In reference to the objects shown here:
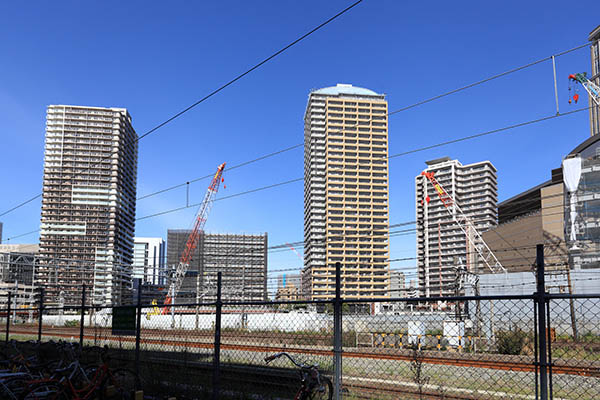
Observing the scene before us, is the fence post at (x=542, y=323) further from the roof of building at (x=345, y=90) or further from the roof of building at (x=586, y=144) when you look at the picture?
the roof of building at (x=345, y=90)

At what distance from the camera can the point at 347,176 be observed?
146500 mm

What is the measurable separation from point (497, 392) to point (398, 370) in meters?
3.71

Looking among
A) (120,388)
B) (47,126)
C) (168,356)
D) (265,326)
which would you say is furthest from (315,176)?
(120,388)

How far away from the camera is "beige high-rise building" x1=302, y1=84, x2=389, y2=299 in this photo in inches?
5472

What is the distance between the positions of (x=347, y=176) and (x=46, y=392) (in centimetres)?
14038

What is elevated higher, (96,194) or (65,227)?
(96,194)

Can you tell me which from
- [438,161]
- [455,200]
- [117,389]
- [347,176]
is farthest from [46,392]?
[438,161]

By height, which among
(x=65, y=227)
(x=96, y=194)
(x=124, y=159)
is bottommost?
(x=65, y=227)

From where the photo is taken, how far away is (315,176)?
14512cm

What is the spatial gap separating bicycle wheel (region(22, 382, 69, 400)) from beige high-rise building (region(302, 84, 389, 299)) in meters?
127

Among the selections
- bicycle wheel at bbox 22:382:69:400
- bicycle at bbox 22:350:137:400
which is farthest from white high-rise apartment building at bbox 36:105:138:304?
bicycle wheel at bbox 22:382:69:400

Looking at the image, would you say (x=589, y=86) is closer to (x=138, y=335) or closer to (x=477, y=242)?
(x=477, y=242)

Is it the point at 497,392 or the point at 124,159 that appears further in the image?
the point at 124,159

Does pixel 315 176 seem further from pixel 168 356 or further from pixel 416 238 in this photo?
pixel 168 356
